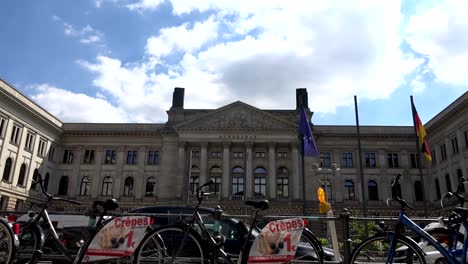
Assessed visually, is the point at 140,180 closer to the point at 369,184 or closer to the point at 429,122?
the point at 369,184

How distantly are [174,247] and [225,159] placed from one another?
4286 centimetres

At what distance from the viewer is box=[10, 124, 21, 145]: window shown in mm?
41156

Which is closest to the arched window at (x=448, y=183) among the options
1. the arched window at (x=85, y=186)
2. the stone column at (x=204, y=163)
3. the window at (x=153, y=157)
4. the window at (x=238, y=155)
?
the window at (x=238, y=155)

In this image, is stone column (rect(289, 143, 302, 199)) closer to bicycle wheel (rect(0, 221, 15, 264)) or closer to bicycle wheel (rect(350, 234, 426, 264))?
bicycle wheel (rect(350, 234, 426, 264))

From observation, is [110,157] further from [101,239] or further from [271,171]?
[101,239]

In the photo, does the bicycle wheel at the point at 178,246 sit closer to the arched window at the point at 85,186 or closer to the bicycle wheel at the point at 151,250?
the bicycle wheel at the point at 151,250

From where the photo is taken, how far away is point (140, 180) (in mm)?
50688

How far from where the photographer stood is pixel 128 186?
2015 inches

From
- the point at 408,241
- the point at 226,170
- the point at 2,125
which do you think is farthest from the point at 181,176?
the point at 408,241

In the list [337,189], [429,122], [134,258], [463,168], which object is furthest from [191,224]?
[429,122]

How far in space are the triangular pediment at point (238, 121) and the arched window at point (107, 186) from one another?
475 inches

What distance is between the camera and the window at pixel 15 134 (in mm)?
41156

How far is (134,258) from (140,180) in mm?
46440

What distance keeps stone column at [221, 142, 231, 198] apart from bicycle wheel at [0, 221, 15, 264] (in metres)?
41.4
